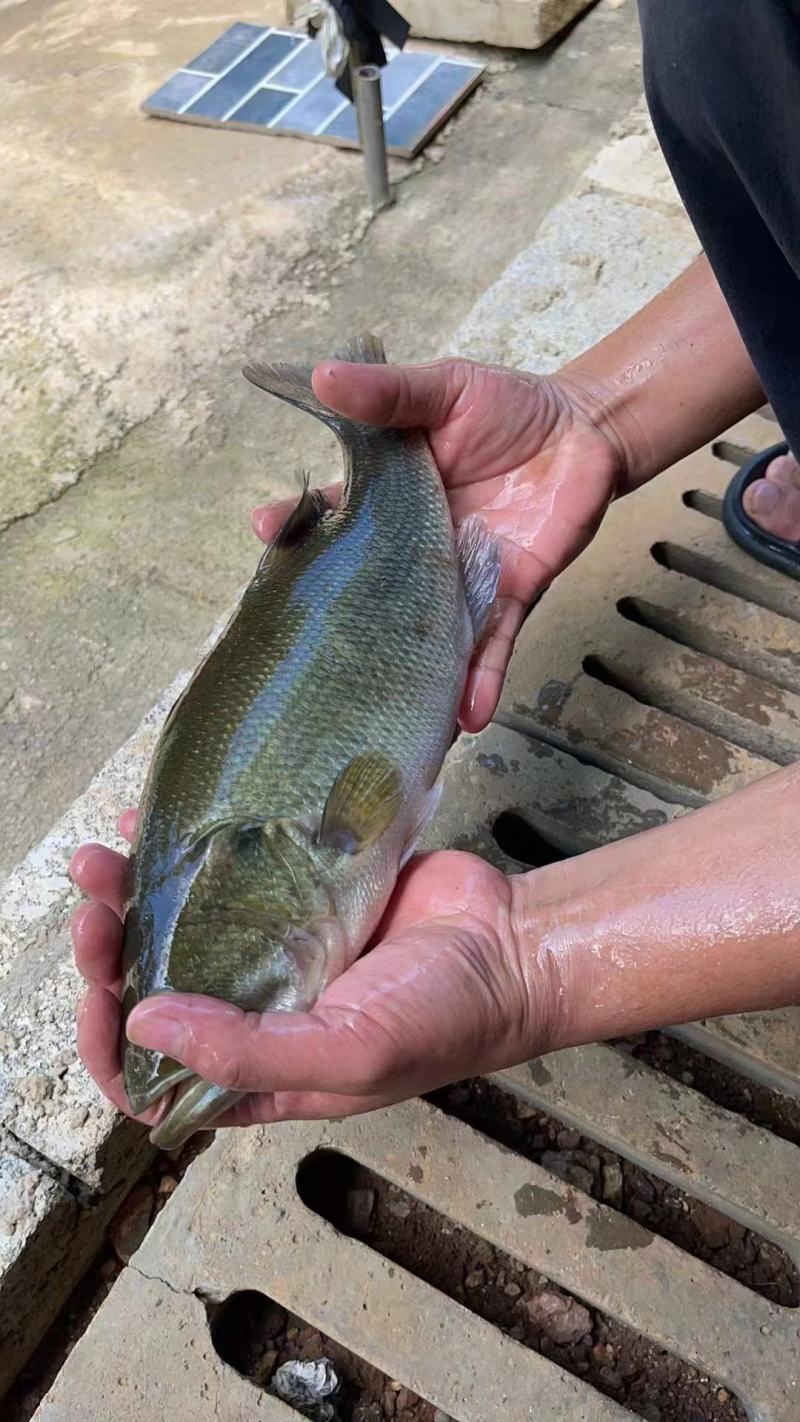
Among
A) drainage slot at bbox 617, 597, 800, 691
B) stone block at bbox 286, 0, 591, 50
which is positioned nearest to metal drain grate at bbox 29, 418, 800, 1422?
drainage slot at bbox 617, 597, 800, 691

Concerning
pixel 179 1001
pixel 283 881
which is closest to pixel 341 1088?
pixel 179 1001

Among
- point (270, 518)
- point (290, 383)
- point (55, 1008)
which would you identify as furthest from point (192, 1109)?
point (290, 383)

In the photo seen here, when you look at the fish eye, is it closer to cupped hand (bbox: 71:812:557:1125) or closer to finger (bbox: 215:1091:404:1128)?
cupped hand (bbox: 71:812:557:1125)

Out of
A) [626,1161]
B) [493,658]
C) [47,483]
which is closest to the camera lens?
[626,1161]

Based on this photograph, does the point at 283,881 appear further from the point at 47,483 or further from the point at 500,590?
the point at 47,483

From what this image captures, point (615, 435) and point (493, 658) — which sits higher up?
point (615, 435)

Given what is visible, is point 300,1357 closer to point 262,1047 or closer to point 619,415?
point 262,1047

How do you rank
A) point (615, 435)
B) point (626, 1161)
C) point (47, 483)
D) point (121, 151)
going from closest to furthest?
point (626, 1161) < point (615, 435) < point (47, 483) < point (121, 151)
